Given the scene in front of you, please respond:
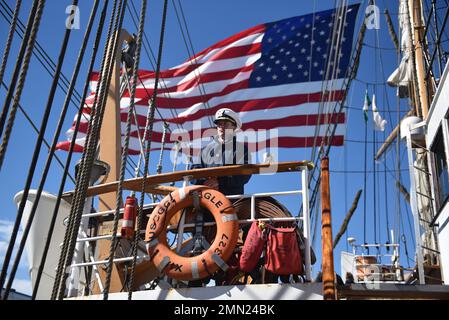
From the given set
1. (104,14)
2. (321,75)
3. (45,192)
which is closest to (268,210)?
(104,14)

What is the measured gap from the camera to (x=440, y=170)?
6.43 metres

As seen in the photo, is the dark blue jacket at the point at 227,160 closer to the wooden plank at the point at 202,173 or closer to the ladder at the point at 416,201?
the wooden plank at the point at 202,173

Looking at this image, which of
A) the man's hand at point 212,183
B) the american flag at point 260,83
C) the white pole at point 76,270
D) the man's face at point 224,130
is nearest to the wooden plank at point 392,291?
the man's hand at point 212,183

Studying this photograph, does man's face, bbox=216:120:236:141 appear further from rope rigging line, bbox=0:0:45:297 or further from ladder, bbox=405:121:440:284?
rope rigging line, bbox=0:0:45:297

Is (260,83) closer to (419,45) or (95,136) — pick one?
(419,45)

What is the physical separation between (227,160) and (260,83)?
17.6ft

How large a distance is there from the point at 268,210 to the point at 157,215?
1101 mm

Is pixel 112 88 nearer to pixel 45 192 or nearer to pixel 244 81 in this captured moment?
pixel 45 192

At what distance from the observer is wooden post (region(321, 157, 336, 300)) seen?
146 inches

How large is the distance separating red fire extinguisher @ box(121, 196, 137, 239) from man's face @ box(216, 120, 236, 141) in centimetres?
127

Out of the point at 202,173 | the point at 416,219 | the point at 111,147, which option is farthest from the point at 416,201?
the point at 111,147

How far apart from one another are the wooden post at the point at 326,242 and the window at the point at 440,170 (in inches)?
109
